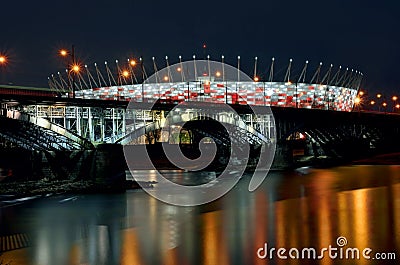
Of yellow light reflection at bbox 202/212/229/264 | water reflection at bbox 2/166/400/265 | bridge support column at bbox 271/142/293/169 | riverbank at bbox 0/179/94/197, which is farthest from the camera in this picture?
bridge support column at bbox 271/142/293/169

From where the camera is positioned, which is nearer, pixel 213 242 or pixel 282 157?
pixel 213 242

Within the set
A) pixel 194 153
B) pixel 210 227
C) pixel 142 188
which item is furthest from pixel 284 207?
pixel 194 153

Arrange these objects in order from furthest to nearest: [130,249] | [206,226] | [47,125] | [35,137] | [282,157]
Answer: [282,157]
[35,137]
[47,125]
[206,226]
[130,249]

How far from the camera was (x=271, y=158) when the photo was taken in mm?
55625

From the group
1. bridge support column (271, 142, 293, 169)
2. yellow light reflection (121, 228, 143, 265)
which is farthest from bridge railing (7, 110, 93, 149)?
bridge support column (271, 142, 293, 169)

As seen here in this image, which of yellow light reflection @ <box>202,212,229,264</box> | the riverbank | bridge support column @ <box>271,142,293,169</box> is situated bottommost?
yellow light reflection @ <box>202,212,229,264</box>

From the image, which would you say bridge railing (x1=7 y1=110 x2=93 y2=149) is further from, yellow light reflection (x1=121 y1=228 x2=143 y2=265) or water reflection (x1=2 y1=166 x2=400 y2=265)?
yellow light reflection (x1=121 y1=228 x2=143 y2=265)

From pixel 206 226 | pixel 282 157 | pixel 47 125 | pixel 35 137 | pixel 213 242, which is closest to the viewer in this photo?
pixel 213 242

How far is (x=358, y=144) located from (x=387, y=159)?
6367mm

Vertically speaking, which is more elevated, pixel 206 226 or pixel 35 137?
pixel 35 137

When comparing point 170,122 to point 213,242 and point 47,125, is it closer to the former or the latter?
point 47,125

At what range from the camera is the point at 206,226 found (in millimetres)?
21391

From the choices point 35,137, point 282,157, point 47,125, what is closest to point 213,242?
point 47,125

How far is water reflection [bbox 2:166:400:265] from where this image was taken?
53.5 feet
